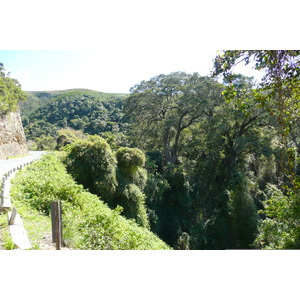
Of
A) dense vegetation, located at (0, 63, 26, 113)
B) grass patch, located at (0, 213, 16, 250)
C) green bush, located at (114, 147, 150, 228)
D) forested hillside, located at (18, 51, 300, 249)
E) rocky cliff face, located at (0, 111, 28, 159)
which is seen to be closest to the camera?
grass patch, located at (0, 213, 16, 250)

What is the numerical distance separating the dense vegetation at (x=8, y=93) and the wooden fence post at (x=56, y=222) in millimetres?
14040

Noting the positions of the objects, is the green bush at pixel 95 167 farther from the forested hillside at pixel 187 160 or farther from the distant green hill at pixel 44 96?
the distant green hill at pixel 44 96

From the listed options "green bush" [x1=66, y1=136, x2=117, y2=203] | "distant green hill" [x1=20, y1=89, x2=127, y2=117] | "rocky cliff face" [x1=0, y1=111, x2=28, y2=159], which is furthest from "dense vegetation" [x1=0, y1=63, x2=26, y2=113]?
"green bush" [x1=66, y1=136, x2=117, y2=203]

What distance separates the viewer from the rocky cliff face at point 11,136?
14978 millimetres

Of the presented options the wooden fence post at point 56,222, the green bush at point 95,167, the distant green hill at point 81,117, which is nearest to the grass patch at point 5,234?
the wooden fence post at point 56,222

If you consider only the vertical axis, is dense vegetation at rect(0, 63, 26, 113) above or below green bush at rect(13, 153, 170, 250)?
above

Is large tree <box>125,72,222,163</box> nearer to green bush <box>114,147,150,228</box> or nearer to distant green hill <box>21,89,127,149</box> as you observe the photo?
distant green hill <box>21,89,127,149</box>

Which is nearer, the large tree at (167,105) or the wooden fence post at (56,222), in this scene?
the wooden fence post at (56,222)

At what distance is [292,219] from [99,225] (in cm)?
326

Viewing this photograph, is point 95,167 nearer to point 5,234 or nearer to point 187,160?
point 5,234

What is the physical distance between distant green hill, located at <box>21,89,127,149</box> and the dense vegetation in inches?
189

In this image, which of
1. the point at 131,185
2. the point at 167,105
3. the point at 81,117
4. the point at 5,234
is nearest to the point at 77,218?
the point at 5,234

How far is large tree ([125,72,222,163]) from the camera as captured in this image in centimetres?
1409

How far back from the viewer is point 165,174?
13.6 m
